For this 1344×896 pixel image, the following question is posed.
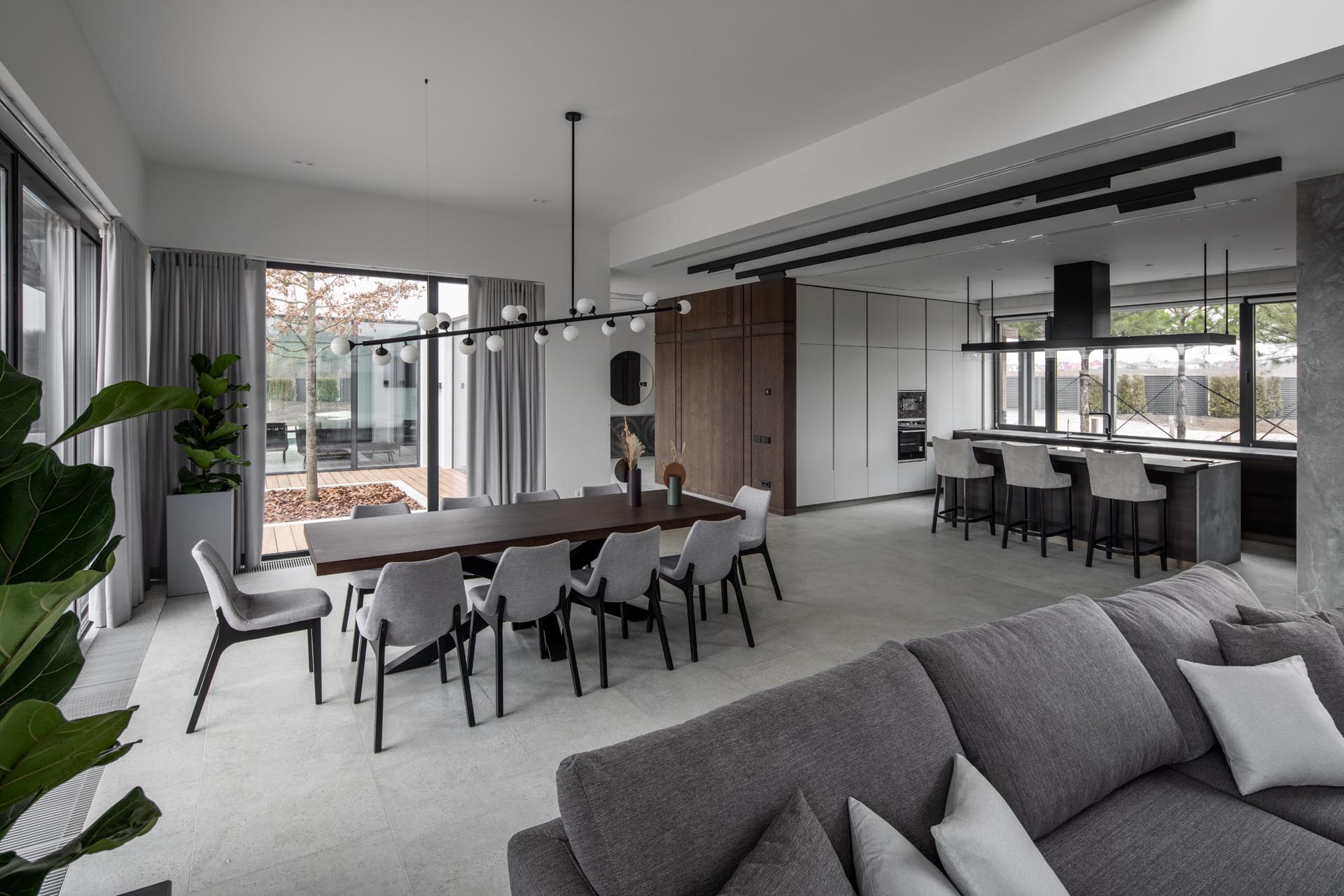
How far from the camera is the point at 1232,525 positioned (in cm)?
633

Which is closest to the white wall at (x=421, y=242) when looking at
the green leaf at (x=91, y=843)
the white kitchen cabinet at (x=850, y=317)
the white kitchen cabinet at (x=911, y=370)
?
the white kitchen cabinet at (x=850, y=317)

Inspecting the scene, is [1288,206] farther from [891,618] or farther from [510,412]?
[510,412]

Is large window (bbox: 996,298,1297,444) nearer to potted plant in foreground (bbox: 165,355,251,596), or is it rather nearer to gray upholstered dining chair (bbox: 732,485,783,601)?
gray upholstered dining chair (bbox: 732,485,783,601)

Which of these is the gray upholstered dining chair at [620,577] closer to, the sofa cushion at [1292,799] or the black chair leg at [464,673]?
the black chair leg at [464,673]

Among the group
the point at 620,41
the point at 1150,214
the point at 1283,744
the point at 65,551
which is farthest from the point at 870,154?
the point at 65,551

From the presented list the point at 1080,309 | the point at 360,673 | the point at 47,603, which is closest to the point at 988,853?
the point at 47,603

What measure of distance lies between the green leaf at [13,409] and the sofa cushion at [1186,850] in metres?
2.14

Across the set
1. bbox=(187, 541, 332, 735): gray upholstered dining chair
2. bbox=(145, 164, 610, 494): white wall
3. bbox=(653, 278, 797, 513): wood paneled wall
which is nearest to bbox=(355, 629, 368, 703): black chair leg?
bbox=(187, 541, 332, 735): gray upholstered dining chair

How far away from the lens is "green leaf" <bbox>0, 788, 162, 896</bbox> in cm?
79

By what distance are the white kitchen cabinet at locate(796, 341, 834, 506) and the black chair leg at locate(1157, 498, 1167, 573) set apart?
11.7 feet

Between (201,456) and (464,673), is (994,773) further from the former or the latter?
(201,456)

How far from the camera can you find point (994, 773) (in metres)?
1.75

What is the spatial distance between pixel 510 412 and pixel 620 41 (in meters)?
3.96

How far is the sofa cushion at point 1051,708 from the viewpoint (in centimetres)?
178
